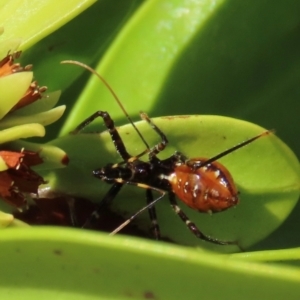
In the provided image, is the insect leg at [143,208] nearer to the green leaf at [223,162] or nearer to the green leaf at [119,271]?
the green leaf at [223,162]

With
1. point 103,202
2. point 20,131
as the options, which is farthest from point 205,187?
point 20,131

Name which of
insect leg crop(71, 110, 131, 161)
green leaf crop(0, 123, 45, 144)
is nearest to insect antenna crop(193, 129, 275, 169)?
insect leg crop(71, 110, 131, 161)

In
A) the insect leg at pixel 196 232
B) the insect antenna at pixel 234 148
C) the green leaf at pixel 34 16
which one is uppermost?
the green leaf at pixel 34 16

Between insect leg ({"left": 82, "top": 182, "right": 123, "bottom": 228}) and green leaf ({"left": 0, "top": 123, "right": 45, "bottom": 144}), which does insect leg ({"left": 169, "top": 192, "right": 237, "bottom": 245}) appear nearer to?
insect leg ({"left": 82, "top": 182, "right": 123, "bottom": 228})

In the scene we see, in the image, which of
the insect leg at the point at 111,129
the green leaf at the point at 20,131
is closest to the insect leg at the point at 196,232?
the insect leg at the point at 111,129

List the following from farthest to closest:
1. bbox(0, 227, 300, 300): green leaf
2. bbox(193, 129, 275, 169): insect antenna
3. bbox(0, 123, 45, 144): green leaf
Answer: bbox(193, 129, 275, 169): insect antenna, bbox(0, 123, 45, 144): green leaf, bbox(0, 227, 300, 300): green leaf

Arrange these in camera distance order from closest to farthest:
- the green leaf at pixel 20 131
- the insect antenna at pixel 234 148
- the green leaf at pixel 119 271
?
the green leaf at pixel 119 271
the green leaf at pixel 20 131
the insect antenna at pixel 234 148

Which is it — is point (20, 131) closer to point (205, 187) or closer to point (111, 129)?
point (111, 129)

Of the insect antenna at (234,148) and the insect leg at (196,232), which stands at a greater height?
the insect antenna at (234,148)
